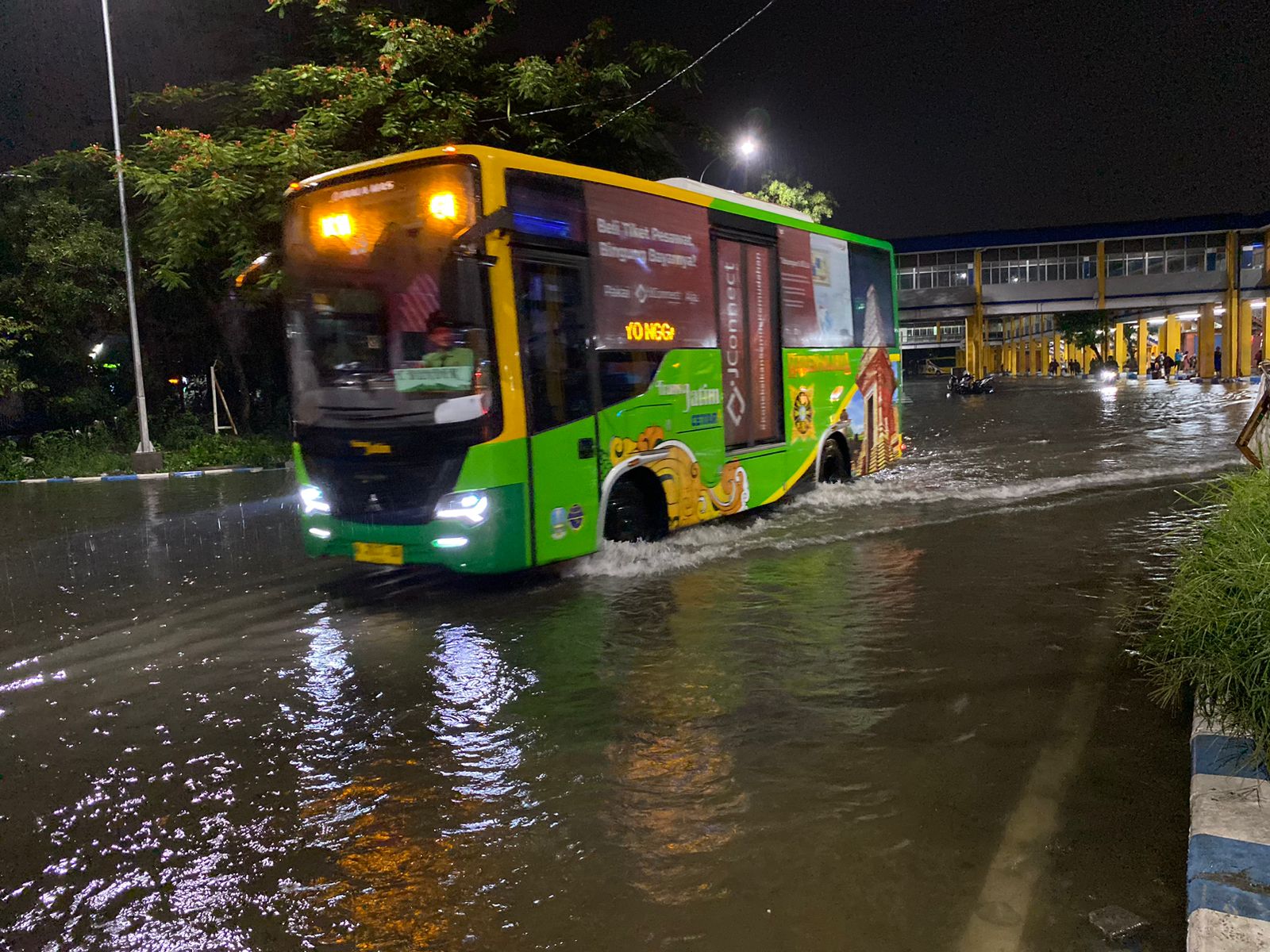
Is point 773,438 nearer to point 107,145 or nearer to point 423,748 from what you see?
point 423,748

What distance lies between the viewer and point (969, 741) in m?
5.05

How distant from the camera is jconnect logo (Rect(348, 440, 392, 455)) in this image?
26.5 feet

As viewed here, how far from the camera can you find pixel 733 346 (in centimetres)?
1088

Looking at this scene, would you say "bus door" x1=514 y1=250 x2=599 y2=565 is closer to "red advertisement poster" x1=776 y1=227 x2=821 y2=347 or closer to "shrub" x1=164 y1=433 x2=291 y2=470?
"red advertisement poster" x1=776 y1=227 x2=821 y2=347

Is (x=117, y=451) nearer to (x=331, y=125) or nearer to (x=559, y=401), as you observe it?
(x=331, y=125)

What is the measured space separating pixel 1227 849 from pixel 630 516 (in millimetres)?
6401

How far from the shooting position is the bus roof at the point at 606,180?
7727 millimetres

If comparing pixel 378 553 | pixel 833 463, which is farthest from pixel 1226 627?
pixel 833 463

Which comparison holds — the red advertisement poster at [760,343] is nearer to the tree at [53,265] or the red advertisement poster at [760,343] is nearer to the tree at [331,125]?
the tree at [331,125]

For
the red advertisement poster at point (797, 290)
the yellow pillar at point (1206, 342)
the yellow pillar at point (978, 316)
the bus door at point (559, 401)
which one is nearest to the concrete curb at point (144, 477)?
the red advertisement poster at point (797, 290)

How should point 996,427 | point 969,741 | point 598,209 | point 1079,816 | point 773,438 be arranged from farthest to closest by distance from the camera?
point 996,427
point 773,438
point 598,209
point 969,741
point 1079,816

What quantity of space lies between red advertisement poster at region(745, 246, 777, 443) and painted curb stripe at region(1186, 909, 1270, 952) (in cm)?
835

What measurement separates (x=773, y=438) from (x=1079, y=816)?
310 inches

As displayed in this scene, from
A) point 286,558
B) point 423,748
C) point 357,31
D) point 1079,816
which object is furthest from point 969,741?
point 357,31
